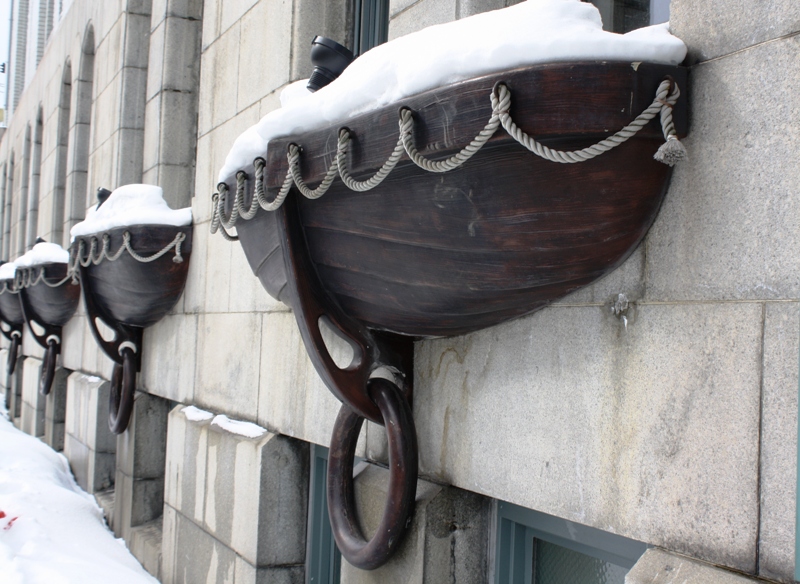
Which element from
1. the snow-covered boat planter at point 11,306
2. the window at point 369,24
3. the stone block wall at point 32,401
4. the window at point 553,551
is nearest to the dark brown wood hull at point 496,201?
the window at point 553,551

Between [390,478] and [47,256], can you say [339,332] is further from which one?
[47,256]

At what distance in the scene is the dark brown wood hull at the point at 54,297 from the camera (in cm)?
775

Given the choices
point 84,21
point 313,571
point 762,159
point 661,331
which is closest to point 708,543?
point 661,331

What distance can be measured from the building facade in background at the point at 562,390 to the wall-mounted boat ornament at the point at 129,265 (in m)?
0.16

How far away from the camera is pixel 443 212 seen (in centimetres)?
189

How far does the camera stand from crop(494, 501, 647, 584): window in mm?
2090

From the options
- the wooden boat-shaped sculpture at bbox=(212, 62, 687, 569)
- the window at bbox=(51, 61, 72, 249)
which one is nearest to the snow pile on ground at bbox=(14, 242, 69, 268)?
the window at bbox=(51, 61, 72, 249)

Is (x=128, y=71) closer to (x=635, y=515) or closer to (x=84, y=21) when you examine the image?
(x=84, y=21)

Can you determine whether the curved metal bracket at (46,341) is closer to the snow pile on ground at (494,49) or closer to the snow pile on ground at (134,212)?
the snow pile on ground at (134,212)

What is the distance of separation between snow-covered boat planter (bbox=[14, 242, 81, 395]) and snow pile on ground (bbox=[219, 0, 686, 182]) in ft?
20.0

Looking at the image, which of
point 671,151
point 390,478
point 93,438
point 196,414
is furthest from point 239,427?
point 93,438

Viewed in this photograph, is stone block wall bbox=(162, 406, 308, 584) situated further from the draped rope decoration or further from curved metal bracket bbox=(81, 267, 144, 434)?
curved metal bracket bbox=(81, 267, 144, 434)

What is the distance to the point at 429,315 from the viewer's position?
222cm

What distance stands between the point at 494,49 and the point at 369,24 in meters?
2.29
